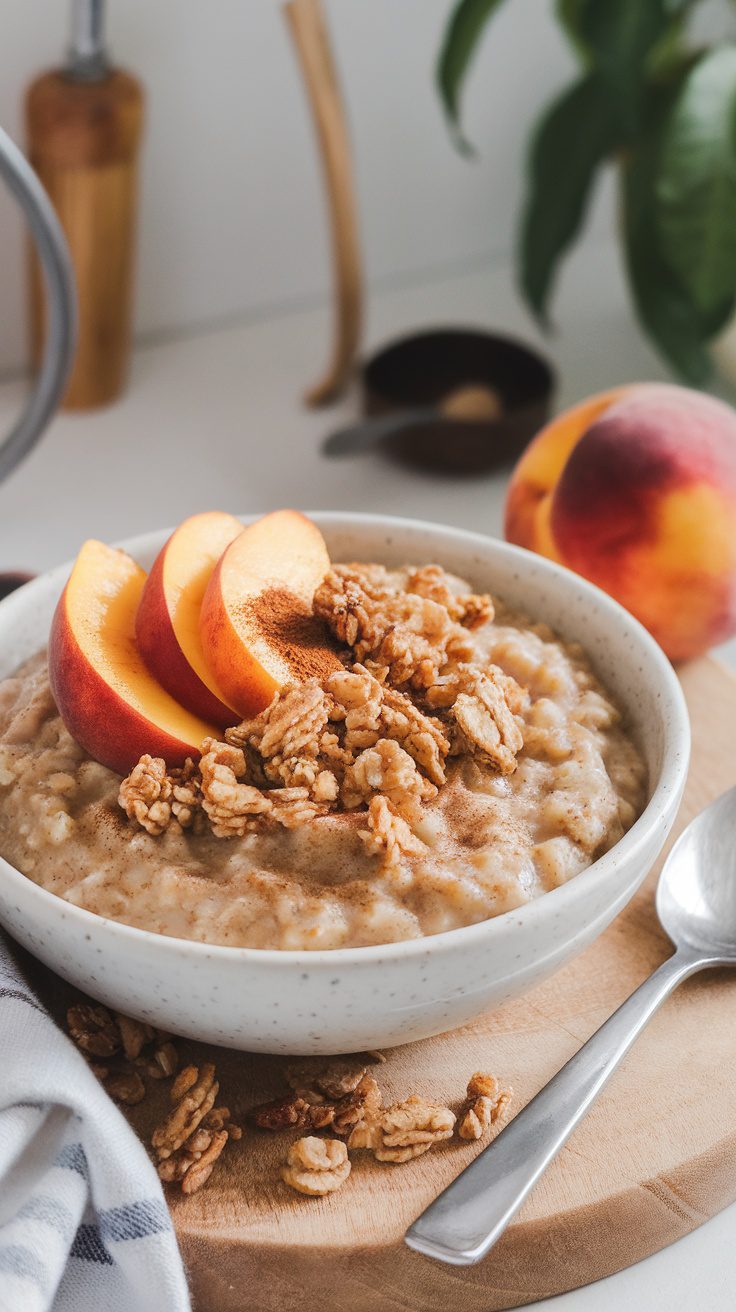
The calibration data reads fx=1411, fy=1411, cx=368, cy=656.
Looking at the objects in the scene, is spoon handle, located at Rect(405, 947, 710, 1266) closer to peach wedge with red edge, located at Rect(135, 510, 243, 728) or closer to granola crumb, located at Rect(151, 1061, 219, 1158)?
granola crumb, located at Rect(151, 1061, 219, 1158)

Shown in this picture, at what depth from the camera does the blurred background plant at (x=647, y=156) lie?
180 cm

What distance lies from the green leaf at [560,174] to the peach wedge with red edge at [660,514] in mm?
688

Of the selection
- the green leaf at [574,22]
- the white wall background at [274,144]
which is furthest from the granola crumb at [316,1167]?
the green leaf at [574,22]

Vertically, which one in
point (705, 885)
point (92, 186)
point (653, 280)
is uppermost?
point (92, 186)

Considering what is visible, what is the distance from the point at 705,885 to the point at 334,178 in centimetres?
122

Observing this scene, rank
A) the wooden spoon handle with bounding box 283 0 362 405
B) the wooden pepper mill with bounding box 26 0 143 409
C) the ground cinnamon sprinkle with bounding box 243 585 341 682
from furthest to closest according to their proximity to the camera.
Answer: the wooden spoon handle with bounding box 283 0 362 405 < the wooden pepper mill with bounding box 26 0 143 409 < the ground cinnamon sprinkle with bounding box 243 585 341 682

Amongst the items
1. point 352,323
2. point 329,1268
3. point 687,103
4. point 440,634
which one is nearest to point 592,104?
point 687,103

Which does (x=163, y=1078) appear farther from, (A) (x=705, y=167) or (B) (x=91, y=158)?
(A) (x=705, y=167)

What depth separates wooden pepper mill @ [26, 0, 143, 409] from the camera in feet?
5.78

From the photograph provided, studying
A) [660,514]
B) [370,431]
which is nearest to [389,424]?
[370,431]

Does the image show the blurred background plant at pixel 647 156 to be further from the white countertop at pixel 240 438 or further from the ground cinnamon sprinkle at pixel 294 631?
the ground cinnamon sprinkle at pixel 294 631

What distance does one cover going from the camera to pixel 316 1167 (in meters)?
0.93

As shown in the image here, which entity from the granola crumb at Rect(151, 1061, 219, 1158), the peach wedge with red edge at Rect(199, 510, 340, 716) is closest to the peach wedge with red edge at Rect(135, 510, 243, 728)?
the peach wedge with red edge at Rect(199, 510, 340, 716)

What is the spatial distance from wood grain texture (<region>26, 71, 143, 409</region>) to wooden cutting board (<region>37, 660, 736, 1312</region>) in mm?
1207
